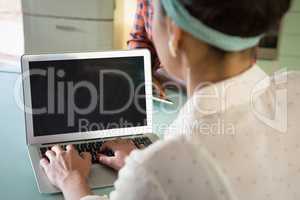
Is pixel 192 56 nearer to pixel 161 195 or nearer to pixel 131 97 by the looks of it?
pixel 161 195

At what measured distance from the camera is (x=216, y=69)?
2.23 feet

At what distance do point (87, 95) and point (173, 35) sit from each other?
633 mm

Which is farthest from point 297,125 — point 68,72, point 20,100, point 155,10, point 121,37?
point 121,37

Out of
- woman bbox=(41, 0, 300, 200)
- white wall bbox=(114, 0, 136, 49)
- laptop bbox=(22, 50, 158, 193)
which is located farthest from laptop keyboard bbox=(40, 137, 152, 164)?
white wall bbox=(114, 0, 136, 49)

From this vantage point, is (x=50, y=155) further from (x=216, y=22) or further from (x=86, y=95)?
(x=216, y=22)

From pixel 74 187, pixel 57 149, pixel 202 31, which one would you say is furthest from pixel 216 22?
pixel 57 149

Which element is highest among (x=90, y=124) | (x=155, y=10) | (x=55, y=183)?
(x=155, y=10)

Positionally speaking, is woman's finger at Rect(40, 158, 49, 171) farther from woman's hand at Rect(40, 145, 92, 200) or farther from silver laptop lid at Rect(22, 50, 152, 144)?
silver laptop lid at Rect(22, 50, 152, 144)

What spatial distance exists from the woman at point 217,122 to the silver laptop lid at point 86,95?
21.1 inches

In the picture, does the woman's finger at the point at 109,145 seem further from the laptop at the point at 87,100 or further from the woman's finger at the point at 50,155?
the woman's finger at the point at 50,155

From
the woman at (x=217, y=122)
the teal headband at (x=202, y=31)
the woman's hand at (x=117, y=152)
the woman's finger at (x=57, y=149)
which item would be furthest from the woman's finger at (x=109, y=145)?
the teal headband at (x=202, y=31)

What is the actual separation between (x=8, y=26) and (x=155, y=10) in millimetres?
2038

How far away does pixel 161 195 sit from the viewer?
0.63 m

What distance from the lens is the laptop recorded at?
1.19 metres
